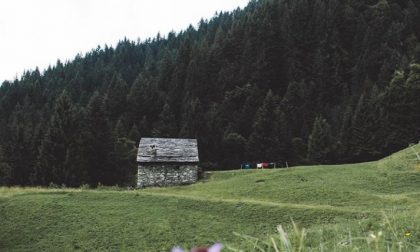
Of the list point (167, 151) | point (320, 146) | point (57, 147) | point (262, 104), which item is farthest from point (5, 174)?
point (262, 104)

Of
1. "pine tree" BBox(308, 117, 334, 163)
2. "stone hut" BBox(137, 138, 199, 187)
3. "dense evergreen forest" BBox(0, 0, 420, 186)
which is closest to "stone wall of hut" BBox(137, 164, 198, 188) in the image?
"stone hut" BBox(137, 138, 199, 187)

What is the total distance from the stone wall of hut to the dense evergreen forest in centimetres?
1385

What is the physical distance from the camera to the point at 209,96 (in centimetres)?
10800

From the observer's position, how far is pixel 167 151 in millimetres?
47219

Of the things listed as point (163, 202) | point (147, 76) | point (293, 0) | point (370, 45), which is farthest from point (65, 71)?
point (163, 202)

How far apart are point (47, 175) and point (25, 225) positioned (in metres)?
32.3

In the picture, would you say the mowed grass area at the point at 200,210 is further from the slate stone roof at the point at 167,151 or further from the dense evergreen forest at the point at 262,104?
the dense evergreen forest at the point at 262,104

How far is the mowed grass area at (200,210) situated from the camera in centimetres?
2341

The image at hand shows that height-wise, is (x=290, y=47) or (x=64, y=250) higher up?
(x=290, y=47)

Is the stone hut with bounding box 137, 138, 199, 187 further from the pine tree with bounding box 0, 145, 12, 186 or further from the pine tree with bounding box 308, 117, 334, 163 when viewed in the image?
the pine tree with bounding box 0, 145, 12, 186

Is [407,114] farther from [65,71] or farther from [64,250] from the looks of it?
[65,71]

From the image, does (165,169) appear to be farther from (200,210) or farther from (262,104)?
(262,104)

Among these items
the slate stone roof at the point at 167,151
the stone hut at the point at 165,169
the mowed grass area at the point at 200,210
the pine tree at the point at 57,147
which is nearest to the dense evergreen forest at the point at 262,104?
the pine tree at the point at 57,147

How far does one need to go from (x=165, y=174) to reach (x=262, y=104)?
175 ft
